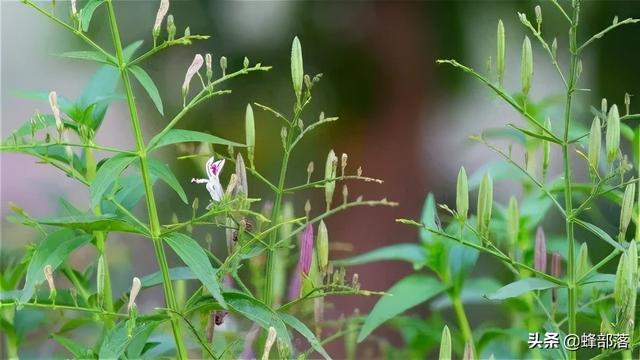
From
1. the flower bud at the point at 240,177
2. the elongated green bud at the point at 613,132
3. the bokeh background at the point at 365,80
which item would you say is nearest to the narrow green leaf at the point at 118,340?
the flower bud at the point at 240,177

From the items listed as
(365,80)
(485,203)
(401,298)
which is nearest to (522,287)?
(485,203)

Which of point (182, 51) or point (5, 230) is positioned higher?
point (182, 51)

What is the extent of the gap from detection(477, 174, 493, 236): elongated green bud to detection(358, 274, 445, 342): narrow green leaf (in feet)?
0.31

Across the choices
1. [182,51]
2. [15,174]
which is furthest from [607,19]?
[15,174]

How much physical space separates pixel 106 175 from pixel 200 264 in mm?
82

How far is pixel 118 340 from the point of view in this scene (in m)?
0.61

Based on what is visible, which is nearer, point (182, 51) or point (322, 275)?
point (322, 275)

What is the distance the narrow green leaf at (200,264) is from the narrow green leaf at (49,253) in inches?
3.6

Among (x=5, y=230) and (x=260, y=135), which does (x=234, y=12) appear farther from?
(x=5, y=230)

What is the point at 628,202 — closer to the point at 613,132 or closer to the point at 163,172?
the point at 613,132

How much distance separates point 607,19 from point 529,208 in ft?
6.78

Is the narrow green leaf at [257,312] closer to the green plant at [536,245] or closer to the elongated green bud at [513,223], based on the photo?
the green plant at [536,245]

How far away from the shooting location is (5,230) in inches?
59.8

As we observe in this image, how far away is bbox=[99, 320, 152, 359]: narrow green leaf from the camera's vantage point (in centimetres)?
60
